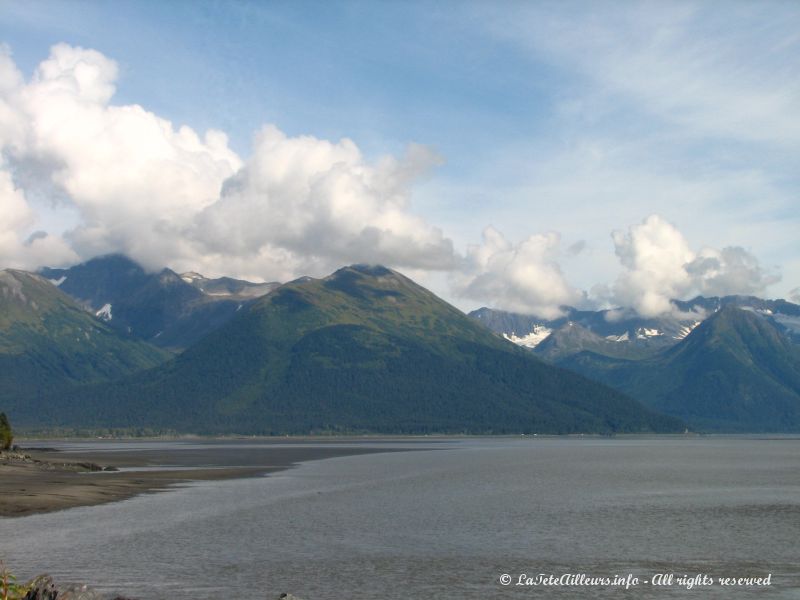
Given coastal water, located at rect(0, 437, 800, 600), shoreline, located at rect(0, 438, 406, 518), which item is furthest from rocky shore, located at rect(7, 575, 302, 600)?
shoreline, located at rect(0, 438, 406, 518)

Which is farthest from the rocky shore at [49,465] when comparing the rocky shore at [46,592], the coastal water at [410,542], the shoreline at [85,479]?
the rocky shore at [46,592]

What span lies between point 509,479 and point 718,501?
161 ft

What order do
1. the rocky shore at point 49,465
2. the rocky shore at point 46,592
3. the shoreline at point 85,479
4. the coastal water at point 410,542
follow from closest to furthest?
the rocky shore at point 46,592 < the coastal water at point 410,542 < the shoreline at point 85,479 < the rocky shore at point 49,465

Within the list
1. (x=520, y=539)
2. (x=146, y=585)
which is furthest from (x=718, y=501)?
(x=146, y=585)

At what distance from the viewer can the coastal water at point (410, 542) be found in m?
57.4

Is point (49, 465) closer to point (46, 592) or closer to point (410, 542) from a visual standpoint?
point (410, 542)

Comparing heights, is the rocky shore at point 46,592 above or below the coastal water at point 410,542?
above

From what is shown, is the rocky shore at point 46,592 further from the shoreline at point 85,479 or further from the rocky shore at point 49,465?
the rocky shore at point 49,465

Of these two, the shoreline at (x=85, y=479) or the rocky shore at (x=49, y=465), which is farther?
the rocky shore at (x=49, y=465)

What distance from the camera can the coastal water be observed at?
57438 mm

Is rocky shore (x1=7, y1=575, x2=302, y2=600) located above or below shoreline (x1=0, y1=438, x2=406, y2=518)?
above

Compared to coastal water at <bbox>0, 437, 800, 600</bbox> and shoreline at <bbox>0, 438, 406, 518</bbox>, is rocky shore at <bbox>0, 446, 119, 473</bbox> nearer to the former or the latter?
shoreline at <bbox>0, 438, 406, 518</bbox>

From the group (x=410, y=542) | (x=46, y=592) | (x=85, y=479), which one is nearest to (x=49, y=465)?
(x=85, y=479)

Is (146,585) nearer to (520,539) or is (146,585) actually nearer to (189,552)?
(189,552)
